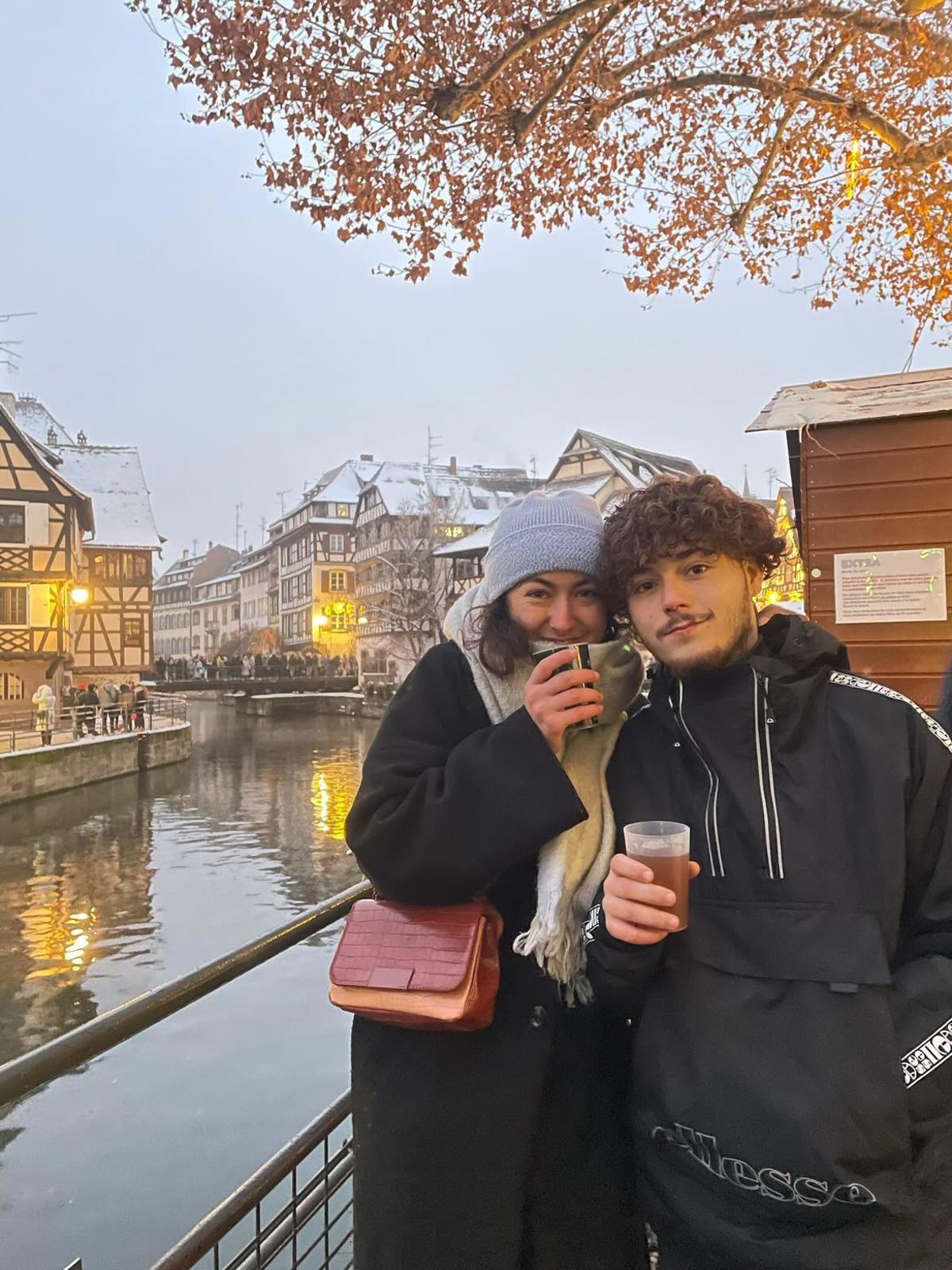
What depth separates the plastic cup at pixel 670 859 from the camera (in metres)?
1.29

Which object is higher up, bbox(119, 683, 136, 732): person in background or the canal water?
bbox(119, 683, 136, 732): person in background

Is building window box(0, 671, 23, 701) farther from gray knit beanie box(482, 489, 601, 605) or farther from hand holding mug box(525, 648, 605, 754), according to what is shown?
hand holding mug box(525, 648, 605, 754)

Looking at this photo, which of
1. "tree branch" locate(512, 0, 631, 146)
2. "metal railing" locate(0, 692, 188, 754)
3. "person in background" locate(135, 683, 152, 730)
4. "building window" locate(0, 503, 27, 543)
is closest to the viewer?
"tree branch" locate(512, 0, 631, 146)

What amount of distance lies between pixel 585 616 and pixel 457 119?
4.41m

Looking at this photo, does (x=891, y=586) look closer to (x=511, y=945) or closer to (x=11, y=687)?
(x=511, y=945)

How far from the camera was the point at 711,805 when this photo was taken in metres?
1.45

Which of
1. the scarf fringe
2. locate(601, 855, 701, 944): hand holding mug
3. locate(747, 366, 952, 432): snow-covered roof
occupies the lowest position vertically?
the scarf fringe

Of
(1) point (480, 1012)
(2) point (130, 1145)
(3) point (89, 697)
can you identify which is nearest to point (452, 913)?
(1) point (480, 1012)

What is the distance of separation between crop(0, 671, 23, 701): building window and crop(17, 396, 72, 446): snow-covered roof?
1386cm


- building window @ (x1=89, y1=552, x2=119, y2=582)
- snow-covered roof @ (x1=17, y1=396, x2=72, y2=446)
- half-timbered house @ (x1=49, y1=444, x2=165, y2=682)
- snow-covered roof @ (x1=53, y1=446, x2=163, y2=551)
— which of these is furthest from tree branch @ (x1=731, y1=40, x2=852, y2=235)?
snow-covered roof @ (x1=17, y1=396, x2=72, y2=446)

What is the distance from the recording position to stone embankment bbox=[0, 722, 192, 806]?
1844 cm

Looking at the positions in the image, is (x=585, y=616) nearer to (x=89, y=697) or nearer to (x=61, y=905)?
(x=61, y=905)

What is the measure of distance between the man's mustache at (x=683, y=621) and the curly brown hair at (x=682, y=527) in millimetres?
107

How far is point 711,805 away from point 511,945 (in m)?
0.44
